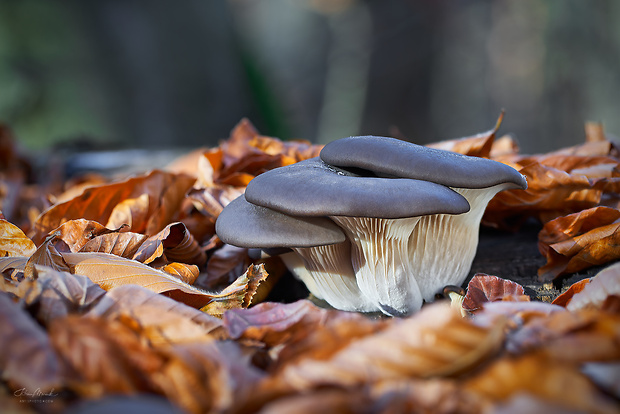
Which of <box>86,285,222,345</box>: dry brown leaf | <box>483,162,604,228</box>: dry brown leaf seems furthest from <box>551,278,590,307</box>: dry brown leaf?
<box>86,285,222,345</box>: dry brown leaf

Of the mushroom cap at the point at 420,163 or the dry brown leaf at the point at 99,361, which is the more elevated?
the mushroom cap at the point at 420,163

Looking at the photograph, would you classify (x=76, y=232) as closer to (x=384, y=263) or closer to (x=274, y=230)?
(x=274, y=230)

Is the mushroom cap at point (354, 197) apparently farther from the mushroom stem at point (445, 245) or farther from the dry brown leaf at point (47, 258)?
the dry brown leaf at point (47, 258)

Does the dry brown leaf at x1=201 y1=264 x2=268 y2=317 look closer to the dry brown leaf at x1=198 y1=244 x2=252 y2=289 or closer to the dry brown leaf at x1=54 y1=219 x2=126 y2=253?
the dry brown leaf at x1=198 y1=244 x2=252 y2=289

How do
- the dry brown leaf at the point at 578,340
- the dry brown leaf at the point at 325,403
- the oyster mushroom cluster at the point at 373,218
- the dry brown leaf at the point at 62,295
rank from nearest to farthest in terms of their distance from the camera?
the dry brown leaf at the point at 325,403, the dry brown leaf at the point at 578,340, the dry brown leaf at the point at 62,295, the oyster mushroom cluster at the point at 373,218

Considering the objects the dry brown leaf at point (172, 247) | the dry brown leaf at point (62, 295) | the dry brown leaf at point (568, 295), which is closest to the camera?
the dry brown leaf at point (62, 295)

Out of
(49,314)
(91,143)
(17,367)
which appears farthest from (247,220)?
(91,143)
